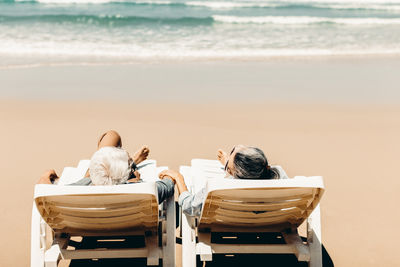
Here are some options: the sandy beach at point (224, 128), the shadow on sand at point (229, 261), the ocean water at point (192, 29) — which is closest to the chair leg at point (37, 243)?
the shadow on sand at point (229, 261)

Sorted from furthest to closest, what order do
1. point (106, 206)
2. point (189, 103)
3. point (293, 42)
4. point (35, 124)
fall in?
point (293, 42) → point (189, 103) → point (35, 124) → point (106, 206)

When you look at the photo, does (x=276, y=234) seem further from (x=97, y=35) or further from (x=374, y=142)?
(x=97, y=35)

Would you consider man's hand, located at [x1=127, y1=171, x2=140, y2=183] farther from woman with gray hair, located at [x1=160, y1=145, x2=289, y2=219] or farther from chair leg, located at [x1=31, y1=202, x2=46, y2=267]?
chair leg, located at [x1=31, y1=202, x2=46, y2=267]

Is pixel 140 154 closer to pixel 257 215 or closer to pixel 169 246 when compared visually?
pixel 169 246

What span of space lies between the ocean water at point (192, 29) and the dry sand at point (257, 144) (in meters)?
4.40

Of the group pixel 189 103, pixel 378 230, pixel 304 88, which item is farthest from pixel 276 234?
pixel 304 88

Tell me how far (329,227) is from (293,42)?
32.9 feet

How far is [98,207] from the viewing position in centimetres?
274

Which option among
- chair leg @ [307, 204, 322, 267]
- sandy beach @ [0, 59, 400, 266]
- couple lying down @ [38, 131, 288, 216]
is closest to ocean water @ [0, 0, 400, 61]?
sandy beach @ [0, 59, 400, 266]

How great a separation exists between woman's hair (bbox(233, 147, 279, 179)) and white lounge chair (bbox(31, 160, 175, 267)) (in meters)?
0.55

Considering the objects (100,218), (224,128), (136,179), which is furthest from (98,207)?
(224,128)

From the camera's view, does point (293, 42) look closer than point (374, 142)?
No

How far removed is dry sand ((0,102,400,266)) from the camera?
13.5ft

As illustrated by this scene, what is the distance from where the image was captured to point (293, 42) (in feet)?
44.3
